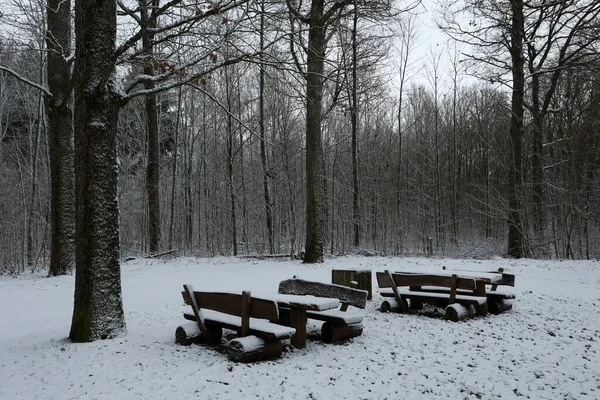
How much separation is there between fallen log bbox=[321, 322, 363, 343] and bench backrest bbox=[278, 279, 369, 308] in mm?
358

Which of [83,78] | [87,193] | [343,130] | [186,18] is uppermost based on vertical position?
[343,130]

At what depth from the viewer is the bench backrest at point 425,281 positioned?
766cm

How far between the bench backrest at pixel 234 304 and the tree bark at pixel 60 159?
8.41m

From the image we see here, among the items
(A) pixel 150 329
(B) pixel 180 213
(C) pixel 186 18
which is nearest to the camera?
(C) pixel 186 18

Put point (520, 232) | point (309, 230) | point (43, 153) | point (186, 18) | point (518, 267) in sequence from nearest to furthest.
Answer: point (186, 18) < point (518, 267) < point (309, 230) < point (520, 232) < point (43, 153)

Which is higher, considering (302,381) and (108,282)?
(108,282)

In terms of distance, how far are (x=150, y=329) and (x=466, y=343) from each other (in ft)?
15.5

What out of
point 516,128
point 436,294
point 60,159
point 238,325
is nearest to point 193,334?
point 238,325

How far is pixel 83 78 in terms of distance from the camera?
618cm

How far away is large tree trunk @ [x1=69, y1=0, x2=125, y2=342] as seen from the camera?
5965 millimetres

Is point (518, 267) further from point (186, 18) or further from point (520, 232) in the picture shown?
point (186, 18)

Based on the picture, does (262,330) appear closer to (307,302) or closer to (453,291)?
(307,302)

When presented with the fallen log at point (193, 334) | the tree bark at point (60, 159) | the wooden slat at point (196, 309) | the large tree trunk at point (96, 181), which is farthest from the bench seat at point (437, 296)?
the tree bark at point (60, 159)

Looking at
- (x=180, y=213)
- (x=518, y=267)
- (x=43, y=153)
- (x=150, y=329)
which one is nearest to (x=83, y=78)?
(x=150, y=329)
